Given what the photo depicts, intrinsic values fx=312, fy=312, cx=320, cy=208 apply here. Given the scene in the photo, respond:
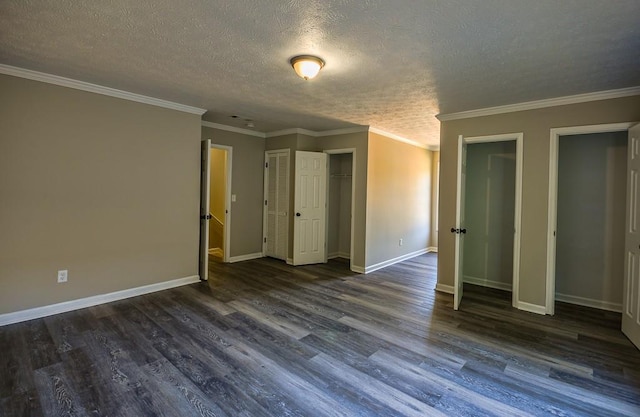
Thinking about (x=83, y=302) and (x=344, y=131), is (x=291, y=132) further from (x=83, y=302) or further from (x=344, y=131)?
(x=83, y=302)

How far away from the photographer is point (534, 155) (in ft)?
12.3

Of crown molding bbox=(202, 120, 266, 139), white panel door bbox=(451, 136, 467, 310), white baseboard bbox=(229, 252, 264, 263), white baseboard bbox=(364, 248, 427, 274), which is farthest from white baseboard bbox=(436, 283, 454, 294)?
crown molding bbox=(202, 120, 266, 139)

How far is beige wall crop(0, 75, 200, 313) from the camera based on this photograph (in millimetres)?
3105

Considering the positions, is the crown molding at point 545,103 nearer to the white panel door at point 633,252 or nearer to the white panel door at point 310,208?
the white panel door at point 633,252

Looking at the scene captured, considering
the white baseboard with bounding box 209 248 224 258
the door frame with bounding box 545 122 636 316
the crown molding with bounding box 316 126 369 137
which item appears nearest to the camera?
the door frame with bounding box 545 122 636 316

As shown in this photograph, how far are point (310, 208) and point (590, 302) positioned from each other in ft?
13.9

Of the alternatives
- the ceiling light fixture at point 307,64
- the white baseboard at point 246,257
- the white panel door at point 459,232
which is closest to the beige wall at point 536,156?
the white panel door at point 459,232

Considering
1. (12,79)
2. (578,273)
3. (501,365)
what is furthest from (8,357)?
(578,273)

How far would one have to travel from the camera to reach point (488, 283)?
4816 millimetres

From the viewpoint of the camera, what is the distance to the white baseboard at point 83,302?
3.11 m

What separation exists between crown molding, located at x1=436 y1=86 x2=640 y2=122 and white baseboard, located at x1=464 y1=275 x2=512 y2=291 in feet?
8.20

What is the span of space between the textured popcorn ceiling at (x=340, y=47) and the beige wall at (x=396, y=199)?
181 centimetres

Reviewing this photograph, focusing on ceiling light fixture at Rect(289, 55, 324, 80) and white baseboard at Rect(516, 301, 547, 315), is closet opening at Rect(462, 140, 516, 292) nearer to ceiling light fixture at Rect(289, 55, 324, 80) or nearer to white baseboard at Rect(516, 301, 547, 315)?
white baseboard at Rect(516, 301, 547, 315)

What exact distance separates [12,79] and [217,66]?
2.07 metres
